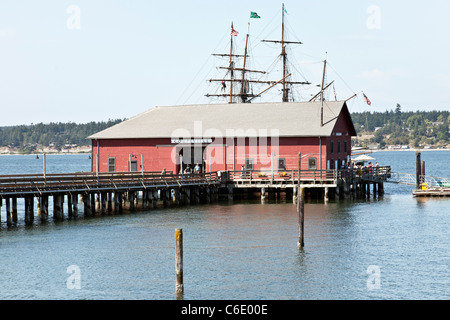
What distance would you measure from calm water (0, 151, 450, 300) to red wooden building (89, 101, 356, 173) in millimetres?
11580

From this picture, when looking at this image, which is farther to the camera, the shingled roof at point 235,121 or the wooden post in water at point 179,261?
the shingled roof at point 235,121

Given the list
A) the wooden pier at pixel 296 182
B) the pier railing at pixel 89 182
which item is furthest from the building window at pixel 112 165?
the wooden pier at pixel 296 182

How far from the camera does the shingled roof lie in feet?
206

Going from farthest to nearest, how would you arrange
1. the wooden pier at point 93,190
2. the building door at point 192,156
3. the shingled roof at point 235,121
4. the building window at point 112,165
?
the building window at point 112,165 < the building door at point 192,156 < the shingled roof at point 235,121 < the wooden pier at point 93,190

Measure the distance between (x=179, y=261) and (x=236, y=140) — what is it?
37963 mm

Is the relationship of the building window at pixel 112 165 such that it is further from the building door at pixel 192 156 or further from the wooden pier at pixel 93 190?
the building door at pixel 192 156

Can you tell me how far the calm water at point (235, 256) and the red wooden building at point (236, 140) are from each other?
11580 mm

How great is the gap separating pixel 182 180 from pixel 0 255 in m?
25.4

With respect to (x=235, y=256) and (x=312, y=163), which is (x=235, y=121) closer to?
(x=312, y=163)

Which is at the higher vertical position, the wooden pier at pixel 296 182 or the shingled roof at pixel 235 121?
the shingled roof at pixel 235 121

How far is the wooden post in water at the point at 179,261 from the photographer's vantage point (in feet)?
83.6
